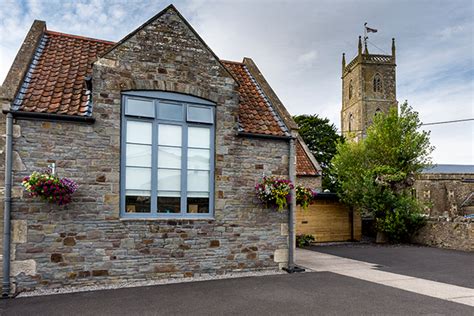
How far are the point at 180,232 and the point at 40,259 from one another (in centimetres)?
294

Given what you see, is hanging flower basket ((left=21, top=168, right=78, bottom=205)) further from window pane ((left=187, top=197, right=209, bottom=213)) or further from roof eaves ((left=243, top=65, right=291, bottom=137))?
roof eaves ((left=243, top=65, right=291, bottom=137))

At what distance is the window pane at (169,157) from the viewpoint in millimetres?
8828

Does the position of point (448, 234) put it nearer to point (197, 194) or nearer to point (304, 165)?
point (304, 165)

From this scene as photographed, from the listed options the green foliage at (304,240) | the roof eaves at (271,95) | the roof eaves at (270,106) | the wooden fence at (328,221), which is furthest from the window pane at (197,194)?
the wooden fence at (328,221)

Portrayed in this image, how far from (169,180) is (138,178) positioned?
0.72m

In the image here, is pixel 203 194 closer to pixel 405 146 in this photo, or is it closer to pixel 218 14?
pixel 218 14

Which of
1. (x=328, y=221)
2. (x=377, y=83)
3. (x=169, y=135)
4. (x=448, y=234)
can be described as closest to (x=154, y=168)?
(x=169, y=135)

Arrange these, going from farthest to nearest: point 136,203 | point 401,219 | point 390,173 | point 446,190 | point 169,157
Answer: point 446,190, point 390,173, point 401,219, point 169,157, point 136,203

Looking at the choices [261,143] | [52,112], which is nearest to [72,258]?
[52,112]

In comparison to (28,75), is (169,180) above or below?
below

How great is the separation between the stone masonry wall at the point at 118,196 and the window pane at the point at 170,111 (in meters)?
0.39

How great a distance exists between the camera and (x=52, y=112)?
25.9 feet

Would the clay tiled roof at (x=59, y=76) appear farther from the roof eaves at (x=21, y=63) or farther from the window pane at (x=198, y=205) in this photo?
the window pane at (x=198, y=205)

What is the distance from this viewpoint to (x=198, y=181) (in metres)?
9.16
